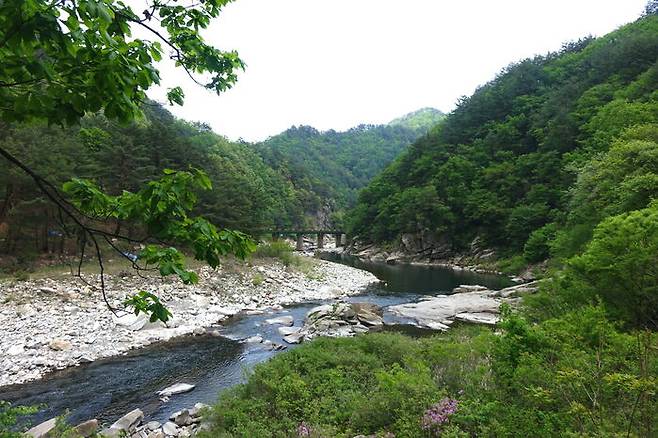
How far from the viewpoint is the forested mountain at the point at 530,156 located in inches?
1117

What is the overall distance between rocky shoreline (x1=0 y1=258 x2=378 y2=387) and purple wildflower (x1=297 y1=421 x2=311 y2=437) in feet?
14.5

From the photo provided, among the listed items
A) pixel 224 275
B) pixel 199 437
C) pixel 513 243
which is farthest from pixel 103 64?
pixel 513 243

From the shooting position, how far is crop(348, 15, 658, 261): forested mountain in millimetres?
28375

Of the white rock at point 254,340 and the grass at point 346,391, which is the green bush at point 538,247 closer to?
the white rock at point 254,340

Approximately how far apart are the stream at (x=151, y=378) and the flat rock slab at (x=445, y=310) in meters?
6.91

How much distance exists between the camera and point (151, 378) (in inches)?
436

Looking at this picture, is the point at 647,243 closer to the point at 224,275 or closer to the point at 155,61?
the point at 155,61

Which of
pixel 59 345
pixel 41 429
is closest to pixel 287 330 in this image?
pixel 59 345

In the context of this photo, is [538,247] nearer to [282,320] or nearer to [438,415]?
[282,320]

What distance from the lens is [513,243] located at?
4328 centimetres

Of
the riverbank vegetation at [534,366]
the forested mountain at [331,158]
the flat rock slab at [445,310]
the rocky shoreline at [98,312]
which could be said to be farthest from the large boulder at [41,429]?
the forested mountain at [331,158]

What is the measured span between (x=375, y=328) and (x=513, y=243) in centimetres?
3176

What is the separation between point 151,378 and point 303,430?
688 centimetres

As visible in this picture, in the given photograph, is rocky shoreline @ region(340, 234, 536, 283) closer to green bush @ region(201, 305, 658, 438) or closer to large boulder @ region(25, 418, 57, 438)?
green bush @ region(201, 305, 658, 438)
